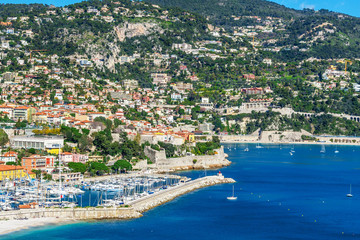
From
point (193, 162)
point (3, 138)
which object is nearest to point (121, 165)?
point (3, 138)

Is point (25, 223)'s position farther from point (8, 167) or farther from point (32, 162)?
point (32, 162)

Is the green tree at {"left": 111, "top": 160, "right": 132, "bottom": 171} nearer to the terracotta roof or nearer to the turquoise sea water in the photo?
the turquoise sea water

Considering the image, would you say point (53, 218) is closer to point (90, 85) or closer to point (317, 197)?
point (317, 197)

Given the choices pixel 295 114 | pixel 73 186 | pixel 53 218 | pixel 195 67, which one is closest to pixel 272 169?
pixel 73 186

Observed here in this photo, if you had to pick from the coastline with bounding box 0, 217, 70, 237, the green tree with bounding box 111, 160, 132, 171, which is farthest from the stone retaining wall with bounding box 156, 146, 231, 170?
the coastline with bounding box 0, 217, 70, 237

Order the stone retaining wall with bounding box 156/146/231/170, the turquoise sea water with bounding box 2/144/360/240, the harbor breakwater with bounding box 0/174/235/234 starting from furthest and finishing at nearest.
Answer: the stone retaining wall with bounding box 156/146/231/170, the harbor breakwater with bounding box 0/174/235/234, the turquoise sea water with bounding box 2/144/360/240

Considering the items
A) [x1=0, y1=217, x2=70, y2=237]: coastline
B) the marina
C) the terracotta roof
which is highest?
the terracotta roof
